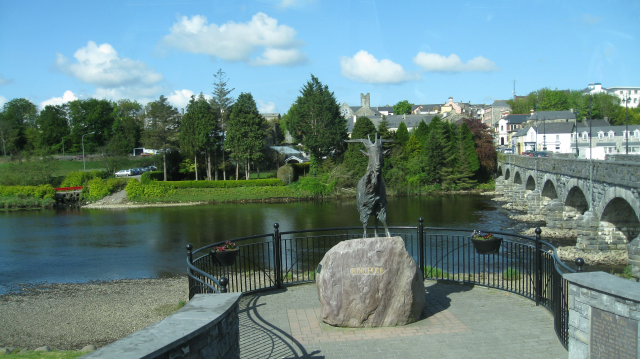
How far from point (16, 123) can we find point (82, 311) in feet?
267

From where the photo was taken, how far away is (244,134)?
52.0 meters

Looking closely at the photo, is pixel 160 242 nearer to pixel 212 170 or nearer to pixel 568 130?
pixel 212 170

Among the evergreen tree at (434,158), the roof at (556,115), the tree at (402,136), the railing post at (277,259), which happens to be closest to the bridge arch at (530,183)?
the evergreen tree at (434,158)

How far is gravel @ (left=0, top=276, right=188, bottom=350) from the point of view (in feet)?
36.3

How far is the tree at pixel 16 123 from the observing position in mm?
70750

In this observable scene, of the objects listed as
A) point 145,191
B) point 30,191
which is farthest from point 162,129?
point 30,191

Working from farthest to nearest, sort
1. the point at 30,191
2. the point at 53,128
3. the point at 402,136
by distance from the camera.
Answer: the point at 53,128
the point at 402,136
the point at 30,191

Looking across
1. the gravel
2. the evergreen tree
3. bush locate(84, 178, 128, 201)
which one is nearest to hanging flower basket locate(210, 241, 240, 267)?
the gravel

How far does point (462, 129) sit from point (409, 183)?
36.0 feet

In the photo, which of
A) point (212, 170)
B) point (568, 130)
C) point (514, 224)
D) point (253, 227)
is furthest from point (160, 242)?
point (568, 130)

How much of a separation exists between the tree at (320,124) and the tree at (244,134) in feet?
18.0

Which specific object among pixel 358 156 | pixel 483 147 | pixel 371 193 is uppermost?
pixel 483 147

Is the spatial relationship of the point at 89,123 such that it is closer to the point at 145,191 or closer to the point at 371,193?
the point at 145,191

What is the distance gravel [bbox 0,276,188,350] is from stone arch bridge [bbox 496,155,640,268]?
59.7 ft
